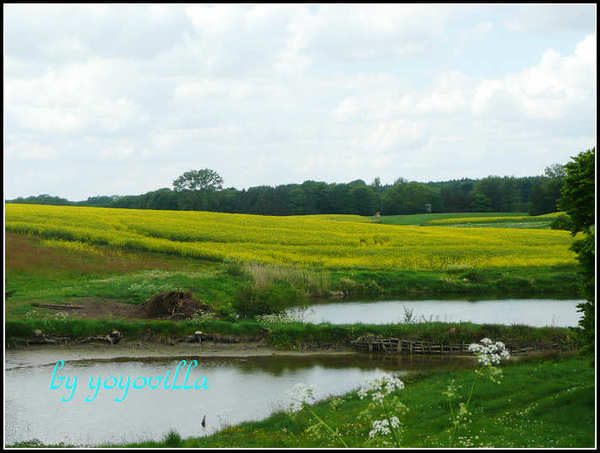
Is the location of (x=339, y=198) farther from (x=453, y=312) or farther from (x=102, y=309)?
(x=102, y=309)

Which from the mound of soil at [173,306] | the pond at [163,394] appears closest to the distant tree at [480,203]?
the mound of soil at [173,306]

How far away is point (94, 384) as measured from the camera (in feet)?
44.7

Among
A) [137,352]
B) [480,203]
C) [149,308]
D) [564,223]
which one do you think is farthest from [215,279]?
[480,203]

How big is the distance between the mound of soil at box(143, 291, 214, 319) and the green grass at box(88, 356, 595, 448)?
8.45 meters

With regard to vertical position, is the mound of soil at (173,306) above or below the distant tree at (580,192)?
below

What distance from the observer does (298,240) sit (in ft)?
121

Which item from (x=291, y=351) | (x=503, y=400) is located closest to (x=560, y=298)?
(x=291, y=351)

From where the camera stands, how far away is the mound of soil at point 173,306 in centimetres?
1975

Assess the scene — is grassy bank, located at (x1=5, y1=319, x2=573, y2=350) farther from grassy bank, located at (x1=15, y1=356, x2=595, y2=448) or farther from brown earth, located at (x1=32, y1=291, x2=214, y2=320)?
grassy bank, located at (x1=15, y1=356, x2=595, y2=448)

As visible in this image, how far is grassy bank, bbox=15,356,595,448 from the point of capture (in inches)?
320

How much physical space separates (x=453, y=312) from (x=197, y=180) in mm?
42769

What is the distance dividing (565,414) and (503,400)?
1.63m

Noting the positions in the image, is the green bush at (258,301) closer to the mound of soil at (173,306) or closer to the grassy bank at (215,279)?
the grassy bank at (215,279)

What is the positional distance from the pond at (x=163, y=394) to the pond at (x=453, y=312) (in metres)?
4.76
